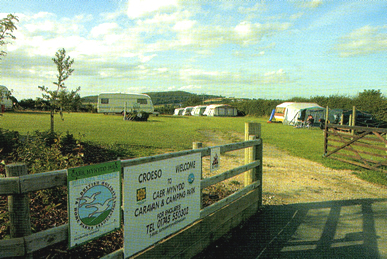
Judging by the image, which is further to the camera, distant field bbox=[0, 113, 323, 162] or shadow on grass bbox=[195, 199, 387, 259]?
distant field bbox=[0, 113, 323, 162]

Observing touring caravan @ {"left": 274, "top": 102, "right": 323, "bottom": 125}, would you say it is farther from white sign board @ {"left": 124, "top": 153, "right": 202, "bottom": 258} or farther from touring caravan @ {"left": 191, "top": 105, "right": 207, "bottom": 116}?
white sign board @ {"left": 124, "top": 153, "right": 202, "bottom": 258}

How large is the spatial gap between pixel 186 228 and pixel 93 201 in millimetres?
1468

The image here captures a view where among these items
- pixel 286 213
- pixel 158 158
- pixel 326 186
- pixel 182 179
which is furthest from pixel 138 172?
pixel 326 186

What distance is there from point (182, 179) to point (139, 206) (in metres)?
0.72

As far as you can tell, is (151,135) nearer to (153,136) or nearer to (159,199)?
(153,136)

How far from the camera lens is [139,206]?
270 cm

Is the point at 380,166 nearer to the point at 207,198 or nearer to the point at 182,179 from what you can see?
the point at 207,198

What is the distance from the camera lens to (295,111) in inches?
1300

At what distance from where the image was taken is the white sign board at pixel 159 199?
102 inches

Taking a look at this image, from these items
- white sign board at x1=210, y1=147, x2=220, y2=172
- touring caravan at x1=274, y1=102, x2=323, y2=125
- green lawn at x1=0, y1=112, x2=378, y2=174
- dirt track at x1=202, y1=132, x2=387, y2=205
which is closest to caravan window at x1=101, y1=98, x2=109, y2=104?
green lawn at x1=0, y1=112, x2=378, y2=174

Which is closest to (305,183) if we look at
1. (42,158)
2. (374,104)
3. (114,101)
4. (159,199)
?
(159,199)

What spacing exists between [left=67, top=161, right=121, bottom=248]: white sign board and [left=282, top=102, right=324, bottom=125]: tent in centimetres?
3158

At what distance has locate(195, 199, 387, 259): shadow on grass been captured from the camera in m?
3.72

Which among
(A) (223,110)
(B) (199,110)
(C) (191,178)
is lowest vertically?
(C) (191,178)
